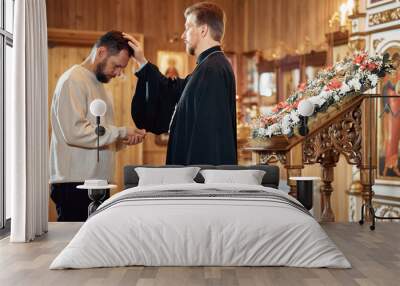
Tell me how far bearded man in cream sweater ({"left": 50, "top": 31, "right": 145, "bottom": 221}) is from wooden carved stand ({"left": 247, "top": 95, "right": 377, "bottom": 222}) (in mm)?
1833

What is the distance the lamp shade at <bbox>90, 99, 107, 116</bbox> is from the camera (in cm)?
646

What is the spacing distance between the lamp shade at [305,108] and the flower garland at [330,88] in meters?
0.14

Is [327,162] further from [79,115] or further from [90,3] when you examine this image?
[90,3]

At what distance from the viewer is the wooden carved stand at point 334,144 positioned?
21.1 feet

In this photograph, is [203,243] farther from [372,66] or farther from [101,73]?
[101,73]

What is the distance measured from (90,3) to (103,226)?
5957mm

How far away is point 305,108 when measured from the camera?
249 inches

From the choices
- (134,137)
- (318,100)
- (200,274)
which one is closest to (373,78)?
(318,100)

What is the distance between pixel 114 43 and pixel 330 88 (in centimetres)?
257

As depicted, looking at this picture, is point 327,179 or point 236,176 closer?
point 236,176

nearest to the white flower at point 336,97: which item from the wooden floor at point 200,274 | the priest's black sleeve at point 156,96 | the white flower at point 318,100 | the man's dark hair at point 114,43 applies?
the white flower at point 318,100

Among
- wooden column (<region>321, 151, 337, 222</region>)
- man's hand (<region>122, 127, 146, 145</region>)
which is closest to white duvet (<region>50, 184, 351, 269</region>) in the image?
wooden column (<region>321, 151, 337, 222</region>)

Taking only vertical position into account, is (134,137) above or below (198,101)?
below

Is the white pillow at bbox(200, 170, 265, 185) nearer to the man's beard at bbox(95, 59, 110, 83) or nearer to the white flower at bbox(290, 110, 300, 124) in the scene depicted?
the white flower at bbox(290, 110, 300, 124)
